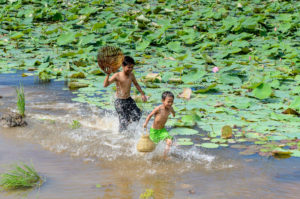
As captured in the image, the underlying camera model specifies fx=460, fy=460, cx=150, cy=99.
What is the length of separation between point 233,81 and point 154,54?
2.50 m

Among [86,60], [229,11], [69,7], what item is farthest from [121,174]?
[69,7]

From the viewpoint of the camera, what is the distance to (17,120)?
514 cm

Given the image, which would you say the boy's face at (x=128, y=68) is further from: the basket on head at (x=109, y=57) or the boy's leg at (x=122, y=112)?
the boy's leg at (x=122, y=112)

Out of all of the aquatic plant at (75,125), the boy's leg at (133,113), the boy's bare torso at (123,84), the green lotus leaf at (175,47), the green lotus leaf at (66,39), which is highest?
the boy's bare torso at (123,84)

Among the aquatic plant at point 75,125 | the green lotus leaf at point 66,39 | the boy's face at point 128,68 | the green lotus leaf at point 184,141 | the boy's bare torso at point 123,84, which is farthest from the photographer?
the green lotus leaf at point 66,39

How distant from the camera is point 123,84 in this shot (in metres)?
5.01

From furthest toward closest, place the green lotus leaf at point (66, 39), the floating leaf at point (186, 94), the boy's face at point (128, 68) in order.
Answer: the green lotus leaf at point (66, 39), the floating leaf at point (186, 94), the boy's face at point (128, 68)

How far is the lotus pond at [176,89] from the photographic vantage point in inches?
163

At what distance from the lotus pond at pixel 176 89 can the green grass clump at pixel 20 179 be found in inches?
7.8

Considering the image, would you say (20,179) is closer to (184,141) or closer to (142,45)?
(184,141)

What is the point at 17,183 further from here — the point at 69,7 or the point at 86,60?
the point at 69,7

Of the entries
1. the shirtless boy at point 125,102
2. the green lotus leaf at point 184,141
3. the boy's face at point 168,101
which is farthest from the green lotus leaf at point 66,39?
the boy's face at point 168,101

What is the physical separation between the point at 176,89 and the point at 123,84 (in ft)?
5.50

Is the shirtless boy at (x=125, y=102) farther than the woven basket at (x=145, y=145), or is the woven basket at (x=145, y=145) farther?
the shirtless boy at (x=125, y=102)
